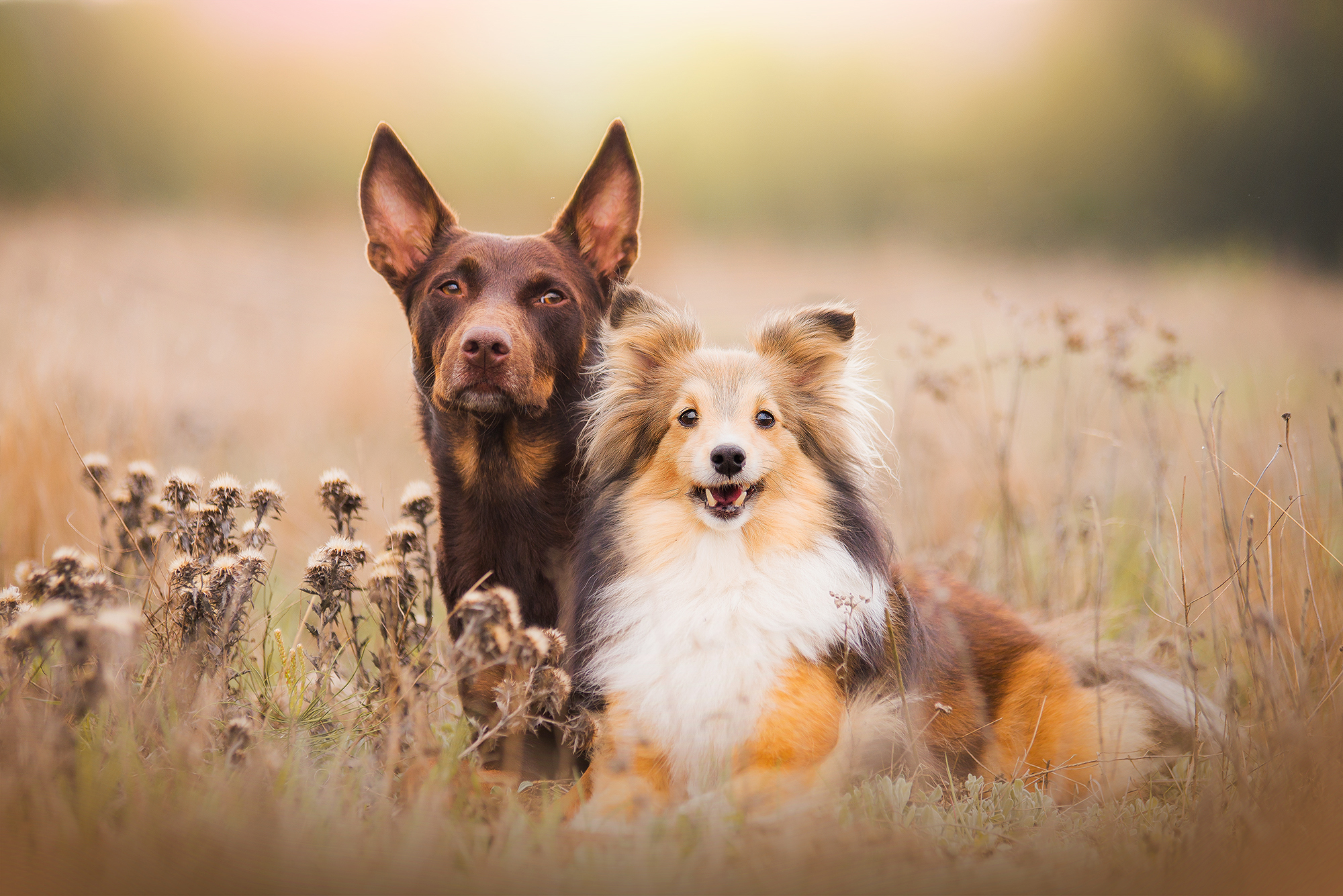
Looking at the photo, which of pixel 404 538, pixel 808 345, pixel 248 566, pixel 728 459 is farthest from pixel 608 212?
pixel 248 566

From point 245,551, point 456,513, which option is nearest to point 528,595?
point 456,513

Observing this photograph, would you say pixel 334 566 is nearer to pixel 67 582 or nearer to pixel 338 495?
pixel 338 495

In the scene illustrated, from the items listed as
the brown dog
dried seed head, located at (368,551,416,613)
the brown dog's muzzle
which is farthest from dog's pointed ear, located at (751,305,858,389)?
dried seed head, located at (368,551,416,613)

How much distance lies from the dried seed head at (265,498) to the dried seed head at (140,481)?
1.92 ft

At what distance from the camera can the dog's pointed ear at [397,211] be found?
143 inches

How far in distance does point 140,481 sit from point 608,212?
7.07ft

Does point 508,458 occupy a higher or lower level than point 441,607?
higher

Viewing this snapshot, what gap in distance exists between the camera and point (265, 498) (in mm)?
3217

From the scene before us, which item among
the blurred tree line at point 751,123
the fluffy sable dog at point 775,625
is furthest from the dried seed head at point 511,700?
the blurred tree line at point 751,123

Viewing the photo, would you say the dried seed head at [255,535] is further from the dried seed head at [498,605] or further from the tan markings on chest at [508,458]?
the dried seed head at [498,605]

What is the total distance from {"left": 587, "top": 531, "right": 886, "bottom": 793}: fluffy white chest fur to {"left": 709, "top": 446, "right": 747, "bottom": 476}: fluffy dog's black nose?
0.82 ft

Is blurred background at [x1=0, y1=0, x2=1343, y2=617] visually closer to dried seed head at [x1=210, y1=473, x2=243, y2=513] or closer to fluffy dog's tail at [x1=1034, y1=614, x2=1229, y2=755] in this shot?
fluffy dog's tail at [x1=1034, y1=614, x2=1229, y2=755]

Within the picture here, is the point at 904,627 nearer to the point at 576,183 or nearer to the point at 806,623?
the point at 806,623

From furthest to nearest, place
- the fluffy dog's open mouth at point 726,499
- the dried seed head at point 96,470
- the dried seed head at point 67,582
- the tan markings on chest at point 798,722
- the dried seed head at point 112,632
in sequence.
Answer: the dried seed head at point 96,470
the fluffy dog's open mouth at point 726,499
the tan markings on chest at point 798,722
the dried seed head at point 67,582
the dried seed head at point 112,632
